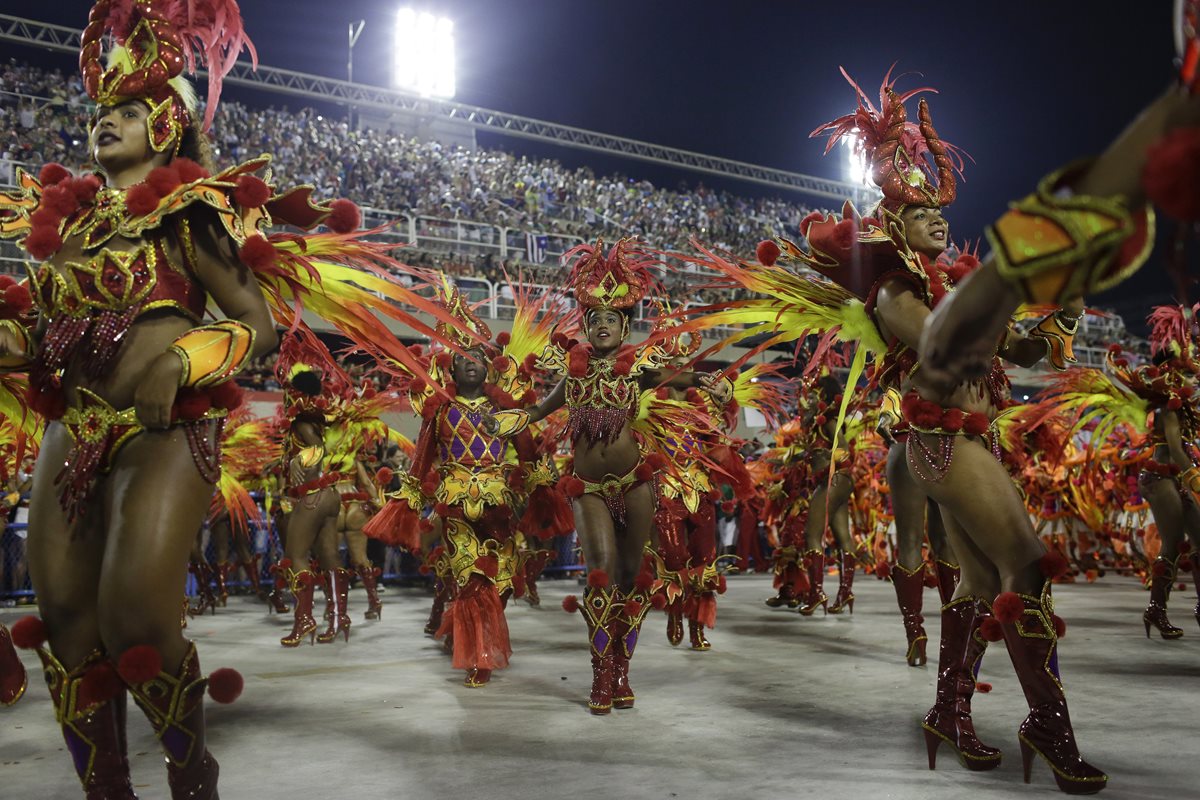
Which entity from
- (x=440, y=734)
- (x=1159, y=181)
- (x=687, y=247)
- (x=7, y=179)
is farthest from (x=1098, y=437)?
(x=687, y=247)

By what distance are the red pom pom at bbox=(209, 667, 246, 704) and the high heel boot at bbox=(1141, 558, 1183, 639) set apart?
607cm

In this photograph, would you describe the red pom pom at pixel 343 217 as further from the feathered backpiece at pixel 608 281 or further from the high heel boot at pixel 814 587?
the high heel boot at pixel 814 587

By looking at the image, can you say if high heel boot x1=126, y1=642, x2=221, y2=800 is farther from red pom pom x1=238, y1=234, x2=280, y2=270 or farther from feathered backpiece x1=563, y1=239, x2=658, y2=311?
feathered backpiece x1=563, y1=239, x2=658, y2=311

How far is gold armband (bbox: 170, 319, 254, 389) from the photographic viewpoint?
94.7 inches

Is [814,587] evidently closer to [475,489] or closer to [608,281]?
[475,489]

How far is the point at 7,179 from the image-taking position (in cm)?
1320

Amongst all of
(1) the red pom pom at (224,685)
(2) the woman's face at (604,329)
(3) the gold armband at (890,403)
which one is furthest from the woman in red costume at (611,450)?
(1) the red pom pom at (224,685)

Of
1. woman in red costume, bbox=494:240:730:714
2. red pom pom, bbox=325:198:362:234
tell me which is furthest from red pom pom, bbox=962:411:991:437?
red pom pom, bbox=325:198:362:234

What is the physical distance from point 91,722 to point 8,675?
236 cm

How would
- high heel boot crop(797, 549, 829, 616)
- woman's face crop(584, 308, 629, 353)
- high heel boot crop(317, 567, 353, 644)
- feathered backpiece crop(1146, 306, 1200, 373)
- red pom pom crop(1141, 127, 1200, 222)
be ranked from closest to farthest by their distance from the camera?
red pom pom crop(1141, 127, 1200, 222) → woman's face crop(584, 308, 629, 353) → feathered backpiece crop(1146, 306, 1200, 373) → high heel boot crop(317, 567, 353, 644) → high heel boot crop(797, 549, 829, 616)

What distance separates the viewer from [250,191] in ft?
8.38

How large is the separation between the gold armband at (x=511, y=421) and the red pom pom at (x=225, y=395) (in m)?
3.20

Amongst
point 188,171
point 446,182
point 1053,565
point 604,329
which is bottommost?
point 1053,565

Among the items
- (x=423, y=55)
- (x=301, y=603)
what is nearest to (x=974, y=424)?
(x=301, y=603)
